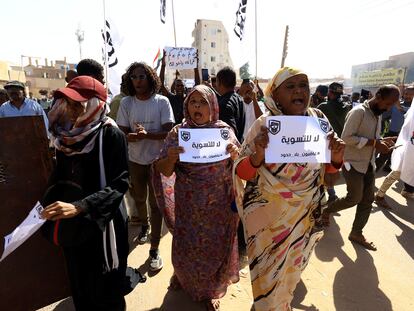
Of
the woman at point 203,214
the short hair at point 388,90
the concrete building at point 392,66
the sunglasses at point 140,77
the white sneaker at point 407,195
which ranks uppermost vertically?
the concrete building at point 392,66

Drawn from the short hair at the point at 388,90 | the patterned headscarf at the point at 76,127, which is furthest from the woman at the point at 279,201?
the short hair at the point at 388,90

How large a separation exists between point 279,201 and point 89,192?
1219mm

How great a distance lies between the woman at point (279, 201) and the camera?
1761 mm

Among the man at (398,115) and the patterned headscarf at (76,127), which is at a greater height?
the patterned headscarf at (76,127)

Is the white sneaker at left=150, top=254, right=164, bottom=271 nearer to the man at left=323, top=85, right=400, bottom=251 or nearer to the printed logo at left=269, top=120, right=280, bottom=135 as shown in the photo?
the printed logo at left=269, top=120, right=280, bottom=135

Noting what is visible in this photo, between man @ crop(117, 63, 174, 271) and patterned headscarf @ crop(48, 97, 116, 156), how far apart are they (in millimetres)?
1172

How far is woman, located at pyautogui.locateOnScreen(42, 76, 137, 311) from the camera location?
1553mm

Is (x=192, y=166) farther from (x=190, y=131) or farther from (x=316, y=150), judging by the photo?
(x=316, y=150)

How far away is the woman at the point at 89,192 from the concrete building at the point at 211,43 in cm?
5989

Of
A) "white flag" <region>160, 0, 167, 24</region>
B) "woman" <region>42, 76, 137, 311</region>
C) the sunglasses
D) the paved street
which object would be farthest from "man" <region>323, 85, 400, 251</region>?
"white flag" <region>160, 0, 167, 24</region>

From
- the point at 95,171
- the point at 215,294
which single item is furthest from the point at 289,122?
the point at 215,294

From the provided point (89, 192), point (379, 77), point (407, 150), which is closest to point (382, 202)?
point (407, 150)

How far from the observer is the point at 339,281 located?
9.17 ft

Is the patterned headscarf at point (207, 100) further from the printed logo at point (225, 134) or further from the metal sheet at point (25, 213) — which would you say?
the metal sheet at point (25, 213)
